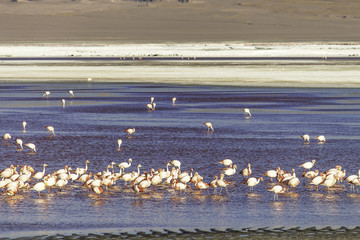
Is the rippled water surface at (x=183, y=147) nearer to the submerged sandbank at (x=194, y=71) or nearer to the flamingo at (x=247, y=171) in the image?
the flamingo at (x=247, y=171)

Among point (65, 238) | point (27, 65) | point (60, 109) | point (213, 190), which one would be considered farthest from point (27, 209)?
point (27, 65)

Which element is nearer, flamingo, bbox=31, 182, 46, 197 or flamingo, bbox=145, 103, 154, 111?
flamingo, bbox=31, 182, 46, 197

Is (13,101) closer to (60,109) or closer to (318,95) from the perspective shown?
(60,109)

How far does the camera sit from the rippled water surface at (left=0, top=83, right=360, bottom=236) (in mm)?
14766

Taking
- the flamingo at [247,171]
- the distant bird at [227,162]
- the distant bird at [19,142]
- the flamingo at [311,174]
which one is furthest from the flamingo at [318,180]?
the distant bird at [19,142]

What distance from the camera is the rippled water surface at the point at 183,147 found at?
14.8 m

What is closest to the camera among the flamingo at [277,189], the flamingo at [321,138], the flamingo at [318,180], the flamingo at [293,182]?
the flamingo at [277,189]

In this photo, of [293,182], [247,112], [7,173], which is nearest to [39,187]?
[7,173]

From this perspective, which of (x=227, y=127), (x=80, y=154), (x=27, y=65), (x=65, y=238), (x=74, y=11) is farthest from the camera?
(x=74, y=11)

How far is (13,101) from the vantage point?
36375 mm

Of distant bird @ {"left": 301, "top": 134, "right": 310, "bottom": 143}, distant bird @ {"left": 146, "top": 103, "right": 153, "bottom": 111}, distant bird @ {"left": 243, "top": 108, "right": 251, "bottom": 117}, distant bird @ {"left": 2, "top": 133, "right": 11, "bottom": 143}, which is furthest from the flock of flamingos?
distant bird @ {"left": 146, "top": 103, "right": 153, "bottom": 111}

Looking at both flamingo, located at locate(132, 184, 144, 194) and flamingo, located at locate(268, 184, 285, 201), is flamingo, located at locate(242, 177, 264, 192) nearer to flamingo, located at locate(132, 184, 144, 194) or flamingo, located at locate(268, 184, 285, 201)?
flamingo, located at locate(268, 184, 285, 201)

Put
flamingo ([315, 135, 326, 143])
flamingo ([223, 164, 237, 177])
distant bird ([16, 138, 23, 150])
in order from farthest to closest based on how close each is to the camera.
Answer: flamingo ([315, 135, 326, 143])
distant bird ([16, 138, 23, 150])
flamingo ([223, 164, 237, 177])

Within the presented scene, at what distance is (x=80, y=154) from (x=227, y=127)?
7246mm
